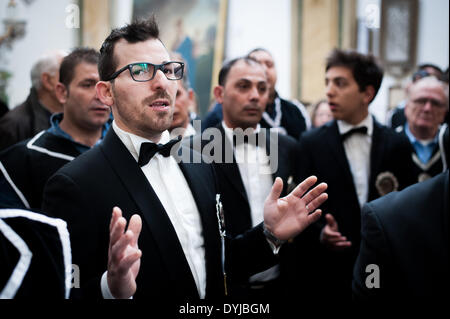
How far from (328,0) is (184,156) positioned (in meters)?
9.08

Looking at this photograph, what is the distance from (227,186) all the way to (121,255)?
1.49 meters

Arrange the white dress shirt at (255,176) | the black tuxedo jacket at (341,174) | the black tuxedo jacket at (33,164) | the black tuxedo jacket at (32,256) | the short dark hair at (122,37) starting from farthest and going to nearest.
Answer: the black tuxedo jacket at (341,174) < the white dress shirt at (255,176) < the black tuxedo jacket at (33,164) < the short dark hair at (122,37) < the black tuxedo jacket at (32,256)

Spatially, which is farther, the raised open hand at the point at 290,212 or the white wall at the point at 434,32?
the white wall at the point at 434,32

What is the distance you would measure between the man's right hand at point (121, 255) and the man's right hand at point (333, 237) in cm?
174

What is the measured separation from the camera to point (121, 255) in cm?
132

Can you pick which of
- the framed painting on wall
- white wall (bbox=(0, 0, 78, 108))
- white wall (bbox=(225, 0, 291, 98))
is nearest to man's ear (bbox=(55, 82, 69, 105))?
white wall (bbox=(0, 0, 78, 108))

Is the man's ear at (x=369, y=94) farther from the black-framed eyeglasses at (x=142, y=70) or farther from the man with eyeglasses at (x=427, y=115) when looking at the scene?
the black-framed eyeglasses at (x=142, y=70)

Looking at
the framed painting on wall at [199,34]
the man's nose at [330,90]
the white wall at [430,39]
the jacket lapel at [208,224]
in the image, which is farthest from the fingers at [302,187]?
the framed painting on wall at [199,34]

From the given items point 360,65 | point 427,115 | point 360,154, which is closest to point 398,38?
point 427,115

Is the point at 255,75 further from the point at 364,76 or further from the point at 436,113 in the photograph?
the point at 436,113

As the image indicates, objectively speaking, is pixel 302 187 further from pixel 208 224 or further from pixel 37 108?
pixel 37 108

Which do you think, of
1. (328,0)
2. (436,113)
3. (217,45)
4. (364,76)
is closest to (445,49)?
(328,0)

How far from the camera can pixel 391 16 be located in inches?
369

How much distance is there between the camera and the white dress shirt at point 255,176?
2.83 meters
